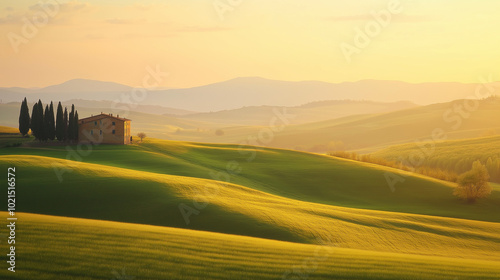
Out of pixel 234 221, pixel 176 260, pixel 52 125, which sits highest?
pixel 52 125

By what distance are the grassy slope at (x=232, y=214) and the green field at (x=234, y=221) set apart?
12cm

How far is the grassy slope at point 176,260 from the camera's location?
16.6 m

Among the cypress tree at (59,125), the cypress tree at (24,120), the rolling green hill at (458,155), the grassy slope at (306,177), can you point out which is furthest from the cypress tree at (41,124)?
the rolling green hill at (458,155)

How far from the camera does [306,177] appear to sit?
226 ft

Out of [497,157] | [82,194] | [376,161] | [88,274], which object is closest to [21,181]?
[82,194]

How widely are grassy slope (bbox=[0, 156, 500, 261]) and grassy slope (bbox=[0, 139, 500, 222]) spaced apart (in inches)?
506

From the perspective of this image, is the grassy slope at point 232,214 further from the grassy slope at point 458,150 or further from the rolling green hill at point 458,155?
the grassy slope at point 458,150

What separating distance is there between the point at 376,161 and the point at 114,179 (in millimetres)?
64512

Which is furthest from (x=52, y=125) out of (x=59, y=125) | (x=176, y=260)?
A: (x=176, y=260)

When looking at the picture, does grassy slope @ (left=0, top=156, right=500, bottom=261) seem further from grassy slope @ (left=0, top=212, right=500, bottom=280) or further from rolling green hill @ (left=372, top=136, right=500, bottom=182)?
rolling green hill @ (left=372, top=136, right=500, bottom=182)

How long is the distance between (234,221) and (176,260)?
1471cm

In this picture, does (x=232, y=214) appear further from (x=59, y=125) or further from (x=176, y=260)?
(x=59, y=125)

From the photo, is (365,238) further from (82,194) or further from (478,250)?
(82,194)

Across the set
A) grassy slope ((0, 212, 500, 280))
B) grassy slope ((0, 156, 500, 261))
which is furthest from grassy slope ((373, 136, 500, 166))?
grassy slope ((0, 212, 500, 280))
